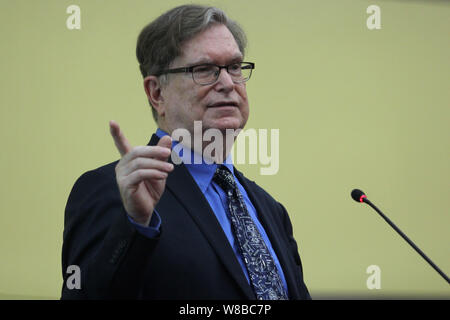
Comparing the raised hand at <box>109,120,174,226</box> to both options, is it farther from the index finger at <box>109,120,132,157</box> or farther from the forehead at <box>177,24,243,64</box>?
the forehead at <box>177,24,243,64</box>

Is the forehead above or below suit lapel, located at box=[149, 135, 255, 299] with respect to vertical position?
above

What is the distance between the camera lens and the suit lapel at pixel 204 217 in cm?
116

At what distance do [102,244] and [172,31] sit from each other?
66 centimetres

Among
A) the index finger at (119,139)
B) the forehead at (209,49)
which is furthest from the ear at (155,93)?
the index finger at (119,139)

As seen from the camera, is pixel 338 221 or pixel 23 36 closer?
pixel 23 36

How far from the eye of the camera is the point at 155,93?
1493 millimetres

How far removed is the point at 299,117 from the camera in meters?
2.98

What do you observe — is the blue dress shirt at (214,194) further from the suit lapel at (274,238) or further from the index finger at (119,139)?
the index finger at (119,139)

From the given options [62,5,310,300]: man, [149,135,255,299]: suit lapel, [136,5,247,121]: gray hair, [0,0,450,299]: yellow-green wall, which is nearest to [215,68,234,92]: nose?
[62,5,310,300]: man

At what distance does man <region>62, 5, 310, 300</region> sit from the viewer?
3.16 feet

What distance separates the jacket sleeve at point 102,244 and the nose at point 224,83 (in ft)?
1.26

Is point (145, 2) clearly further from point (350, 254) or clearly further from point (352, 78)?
point (350, 254)

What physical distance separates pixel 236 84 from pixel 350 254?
1.84 meters
